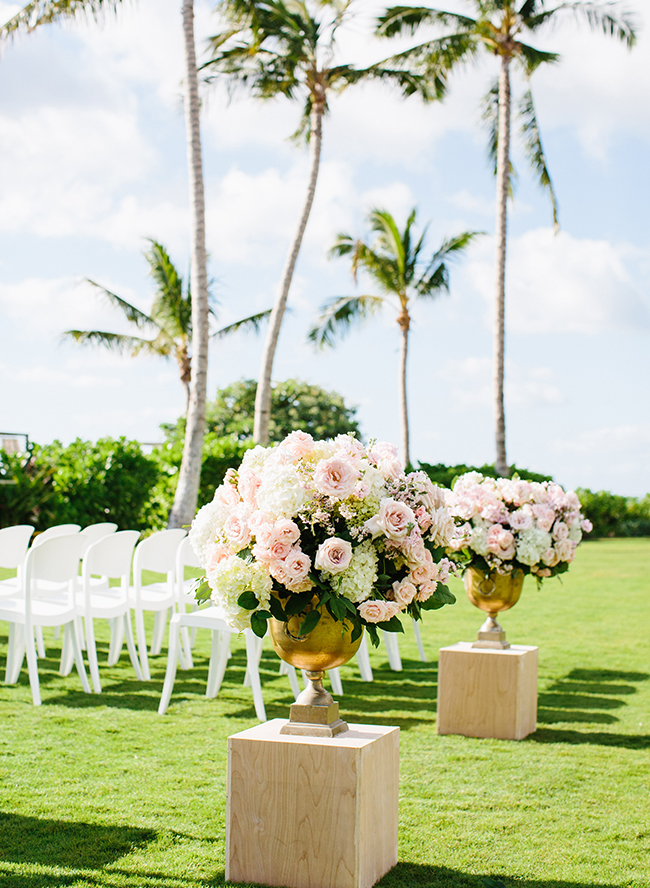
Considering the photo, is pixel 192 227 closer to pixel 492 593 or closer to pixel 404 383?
pixel 492 593

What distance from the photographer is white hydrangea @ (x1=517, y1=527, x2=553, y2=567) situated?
529 cm

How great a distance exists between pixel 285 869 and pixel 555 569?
304cm

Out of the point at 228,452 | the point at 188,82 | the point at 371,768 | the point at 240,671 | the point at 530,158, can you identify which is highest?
the point at 530,158

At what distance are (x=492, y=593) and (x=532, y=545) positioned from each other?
17.6 inches

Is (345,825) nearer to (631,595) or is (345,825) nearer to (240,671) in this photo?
(240,671)

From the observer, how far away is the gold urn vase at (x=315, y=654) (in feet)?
10.4

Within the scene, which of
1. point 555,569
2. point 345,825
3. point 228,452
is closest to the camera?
point 345,825

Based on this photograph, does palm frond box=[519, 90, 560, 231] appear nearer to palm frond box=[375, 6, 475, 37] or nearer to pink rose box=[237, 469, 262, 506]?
palm frond box=[375, 6, 475, 37]

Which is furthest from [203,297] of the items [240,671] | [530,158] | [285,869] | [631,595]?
[285,869]

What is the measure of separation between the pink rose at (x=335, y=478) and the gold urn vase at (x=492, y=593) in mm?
2746

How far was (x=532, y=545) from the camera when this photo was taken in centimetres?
530

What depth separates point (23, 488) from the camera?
1617cm

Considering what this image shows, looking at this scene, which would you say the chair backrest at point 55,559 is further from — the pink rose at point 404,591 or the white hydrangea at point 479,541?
the pink rose at point 404,591

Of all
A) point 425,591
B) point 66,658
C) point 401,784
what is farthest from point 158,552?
point 425,591
